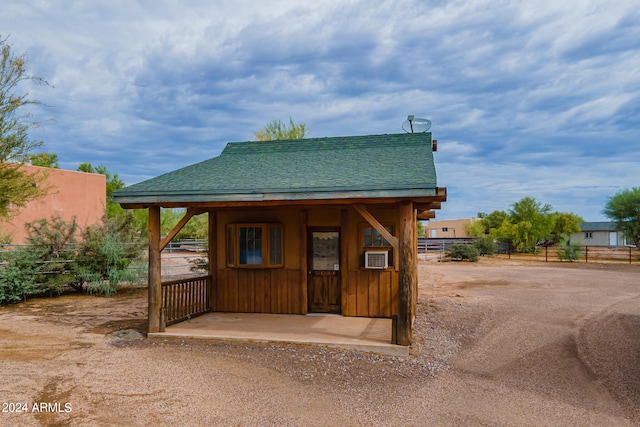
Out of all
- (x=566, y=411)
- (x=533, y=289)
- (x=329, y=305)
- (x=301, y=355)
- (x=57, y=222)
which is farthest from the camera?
(x=533, y=289)

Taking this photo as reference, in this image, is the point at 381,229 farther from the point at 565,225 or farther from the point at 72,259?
the point at 565,225

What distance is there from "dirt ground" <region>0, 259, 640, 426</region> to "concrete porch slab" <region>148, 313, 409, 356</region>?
0.18m

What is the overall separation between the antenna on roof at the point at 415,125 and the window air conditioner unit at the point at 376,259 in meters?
3.83

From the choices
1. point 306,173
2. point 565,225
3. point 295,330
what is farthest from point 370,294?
point 565,225

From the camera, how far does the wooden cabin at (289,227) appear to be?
8.06 meters

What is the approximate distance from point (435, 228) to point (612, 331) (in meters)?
63.4

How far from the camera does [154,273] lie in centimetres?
839

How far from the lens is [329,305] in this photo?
9914 mm

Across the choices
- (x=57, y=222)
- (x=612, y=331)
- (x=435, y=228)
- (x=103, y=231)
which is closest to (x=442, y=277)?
(x=612, y=331)

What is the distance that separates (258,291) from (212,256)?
1.28 m

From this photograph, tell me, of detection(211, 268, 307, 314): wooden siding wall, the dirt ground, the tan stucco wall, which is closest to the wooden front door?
detection(211, 268, 307, 314): wooden siding wall

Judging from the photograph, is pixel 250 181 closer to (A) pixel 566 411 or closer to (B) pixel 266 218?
(B) pixel 266 218

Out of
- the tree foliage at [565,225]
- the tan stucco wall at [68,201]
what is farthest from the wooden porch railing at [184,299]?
the tree foliage at [565,225]

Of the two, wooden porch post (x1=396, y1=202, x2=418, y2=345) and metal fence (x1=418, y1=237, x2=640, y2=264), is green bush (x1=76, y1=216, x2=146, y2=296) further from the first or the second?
metal fence (x1=418, y1=237, x2=640, y2=264)
